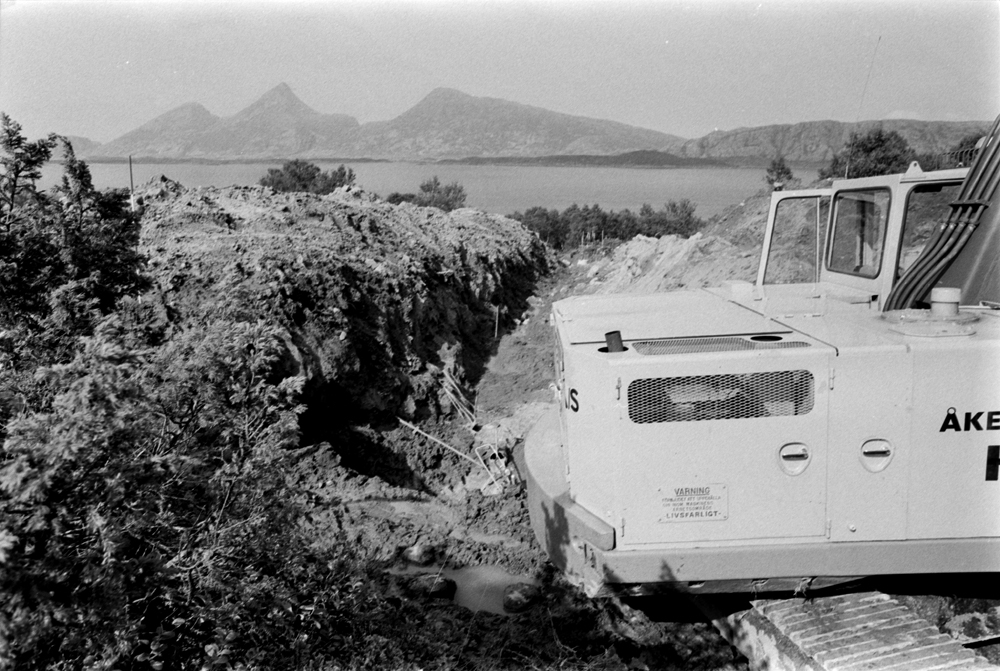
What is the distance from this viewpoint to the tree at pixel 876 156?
22078 mm

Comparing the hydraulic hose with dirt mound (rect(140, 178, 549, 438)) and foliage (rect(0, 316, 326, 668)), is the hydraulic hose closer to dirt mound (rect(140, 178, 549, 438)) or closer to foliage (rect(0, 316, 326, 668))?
foliage (rect(0, 316, 326, 668))

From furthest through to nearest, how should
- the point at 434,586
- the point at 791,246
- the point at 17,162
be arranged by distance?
1. the point at 791,246
2. the point at 434,586
3. the point at 17,162

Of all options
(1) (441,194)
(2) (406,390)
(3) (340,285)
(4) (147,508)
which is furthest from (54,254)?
(1) (441,194)

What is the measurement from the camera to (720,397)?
444 cm

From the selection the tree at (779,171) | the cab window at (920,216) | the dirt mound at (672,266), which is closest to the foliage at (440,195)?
the tree at (779,171)

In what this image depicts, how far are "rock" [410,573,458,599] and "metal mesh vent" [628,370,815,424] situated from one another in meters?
3.13

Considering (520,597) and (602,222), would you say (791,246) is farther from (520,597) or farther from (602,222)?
(602,222)

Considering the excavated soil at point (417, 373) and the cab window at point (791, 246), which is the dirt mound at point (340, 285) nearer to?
the excavated soil at point (417, 373)

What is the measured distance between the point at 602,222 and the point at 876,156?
73.1 ft

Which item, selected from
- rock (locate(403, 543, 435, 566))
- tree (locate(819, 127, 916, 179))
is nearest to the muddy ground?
rock (locate(403, 543, 435, 566))

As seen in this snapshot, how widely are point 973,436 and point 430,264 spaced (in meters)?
13.5

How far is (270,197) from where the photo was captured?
1769 centimetres

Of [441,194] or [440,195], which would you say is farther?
[441,194]

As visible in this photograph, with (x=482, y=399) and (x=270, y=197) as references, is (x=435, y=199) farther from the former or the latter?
(x=482, y=399)
